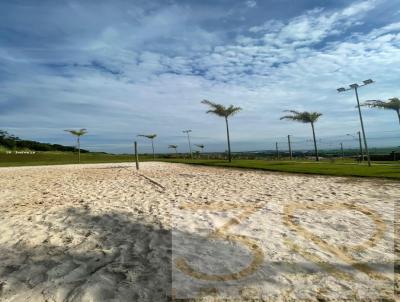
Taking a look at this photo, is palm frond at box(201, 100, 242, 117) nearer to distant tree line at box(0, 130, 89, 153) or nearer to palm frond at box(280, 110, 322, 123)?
palm frond at box(280, 110, 322, 123)

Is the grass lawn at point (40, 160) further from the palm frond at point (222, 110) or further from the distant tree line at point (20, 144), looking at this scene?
the distant tree line at point (20, 144)

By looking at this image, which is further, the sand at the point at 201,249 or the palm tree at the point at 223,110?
the palm tree at the point at 223,110

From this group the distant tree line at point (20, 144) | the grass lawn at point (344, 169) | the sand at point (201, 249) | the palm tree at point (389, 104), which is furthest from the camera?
the distant tree line at point (20, 144)

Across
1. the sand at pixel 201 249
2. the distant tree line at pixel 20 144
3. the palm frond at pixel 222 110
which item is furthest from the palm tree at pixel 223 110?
the distant tree line at pixel 20 144

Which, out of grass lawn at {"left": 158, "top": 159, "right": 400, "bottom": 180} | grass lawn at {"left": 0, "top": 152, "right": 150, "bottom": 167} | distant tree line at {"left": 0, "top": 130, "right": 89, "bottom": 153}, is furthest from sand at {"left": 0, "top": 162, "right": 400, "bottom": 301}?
distant tree line at {"left": 0, "top": 130, "right": 89, "bottom": 153}

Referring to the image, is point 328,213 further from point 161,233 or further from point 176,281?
point 176,281

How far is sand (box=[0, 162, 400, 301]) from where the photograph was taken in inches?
131

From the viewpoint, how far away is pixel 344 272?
3607 mm

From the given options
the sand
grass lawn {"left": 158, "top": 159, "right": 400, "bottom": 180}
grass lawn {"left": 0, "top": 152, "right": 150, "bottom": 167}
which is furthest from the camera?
grass lawn {"left": 0, "top": 152, "right": 150, "bottom": 167}

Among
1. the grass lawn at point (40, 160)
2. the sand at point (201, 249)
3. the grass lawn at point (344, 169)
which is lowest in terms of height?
the sand at point (201, 249)

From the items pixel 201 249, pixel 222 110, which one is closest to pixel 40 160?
pixel 222 110

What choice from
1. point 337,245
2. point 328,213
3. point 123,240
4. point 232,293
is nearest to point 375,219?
point 328,213

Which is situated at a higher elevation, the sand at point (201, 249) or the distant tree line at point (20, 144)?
the distant tree line at point (20, 144)

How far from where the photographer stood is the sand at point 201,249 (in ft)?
10.9
